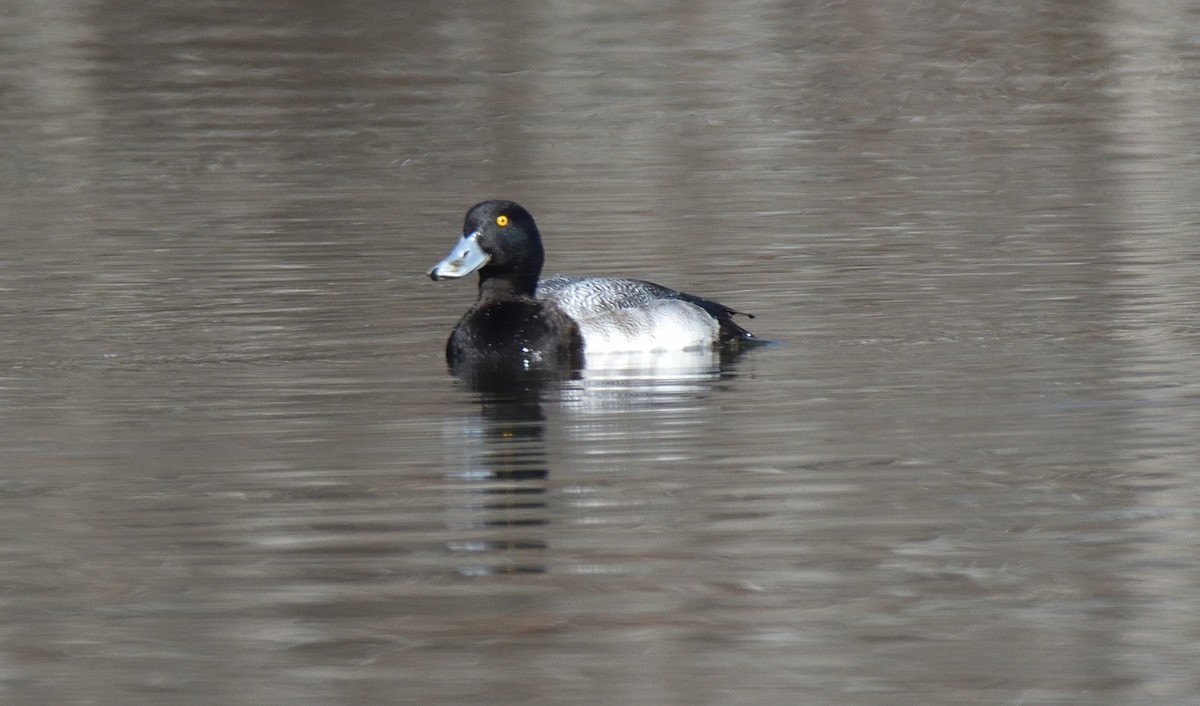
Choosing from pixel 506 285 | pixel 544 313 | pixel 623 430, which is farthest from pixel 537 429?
pixel 506 285

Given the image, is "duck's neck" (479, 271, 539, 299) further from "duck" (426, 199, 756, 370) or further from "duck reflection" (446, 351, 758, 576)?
"duck reflection" (446, 351, 758, 576)

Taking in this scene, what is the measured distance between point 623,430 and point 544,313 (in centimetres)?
254

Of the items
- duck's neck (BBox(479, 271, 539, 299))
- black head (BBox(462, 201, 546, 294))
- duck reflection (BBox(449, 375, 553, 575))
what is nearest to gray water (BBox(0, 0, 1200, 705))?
duck reflection (BBox(449, 375, 553, 575))

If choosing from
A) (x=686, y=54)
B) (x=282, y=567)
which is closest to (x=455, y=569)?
(x=282, y=567)

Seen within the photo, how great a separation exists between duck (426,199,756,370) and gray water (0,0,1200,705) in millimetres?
320

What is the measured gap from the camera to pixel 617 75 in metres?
32.7

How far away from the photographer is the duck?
13039 mm

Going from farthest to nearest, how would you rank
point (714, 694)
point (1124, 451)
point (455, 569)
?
point (1124, 451), point (455, 569), point (714, 694)

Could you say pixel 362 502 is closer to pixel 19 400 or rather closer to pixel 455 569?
pixel 455 569

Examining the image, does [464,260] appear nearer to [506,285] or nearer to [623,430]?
[506,285]

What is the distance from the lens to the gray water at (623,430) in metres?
7.27

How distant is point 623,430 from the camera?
10773 millimetres

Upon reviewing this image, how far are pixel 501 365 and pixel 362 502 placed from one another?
3.65m

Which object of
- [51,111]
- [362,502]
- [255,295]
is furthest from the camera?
[51,111]
